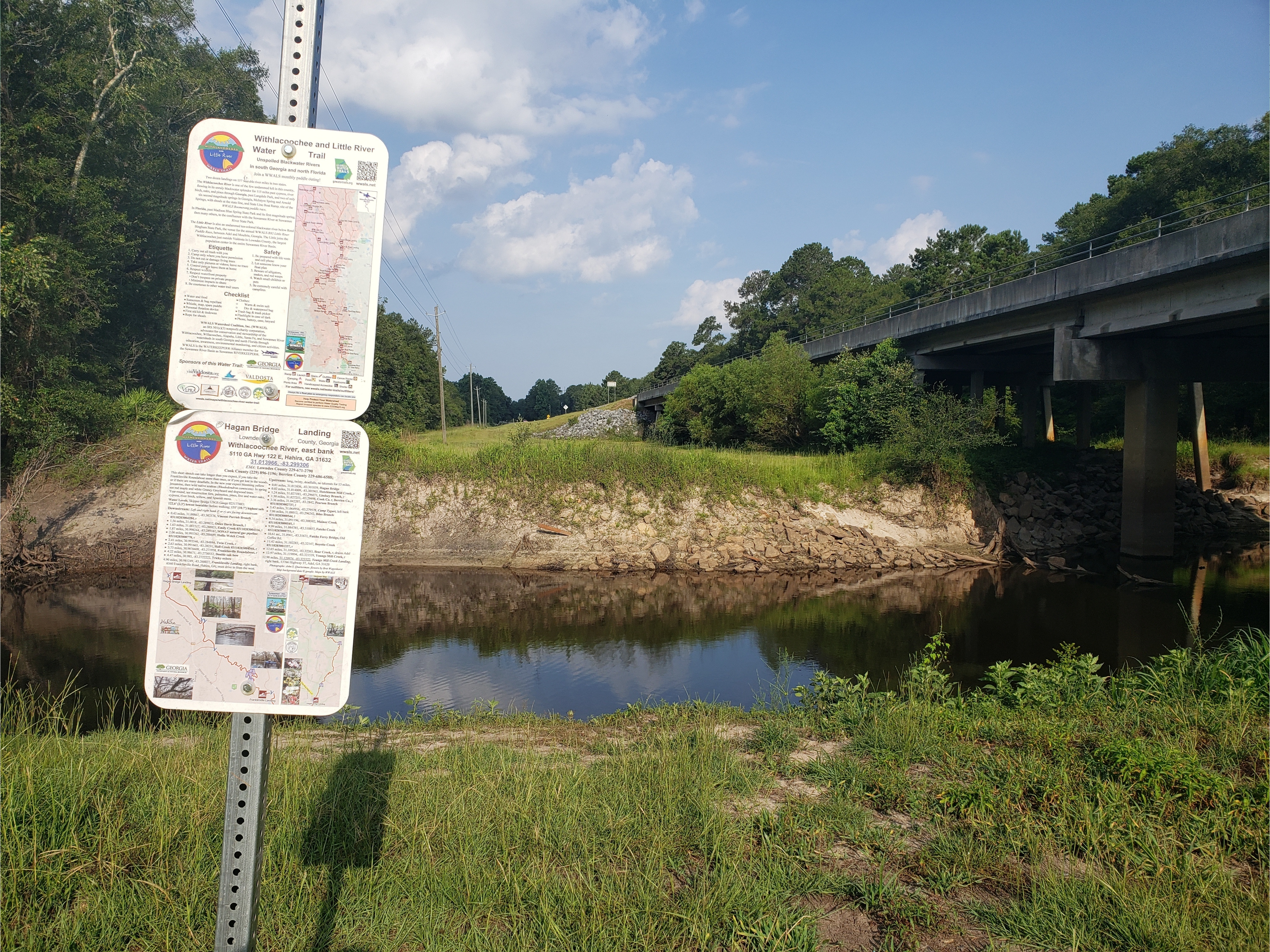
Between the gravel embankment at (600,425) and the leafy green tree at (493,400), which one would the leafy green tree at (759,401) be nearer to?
the gravel embankment at (600,425)

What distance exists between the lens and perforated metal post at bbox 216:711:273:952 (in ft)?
7.34

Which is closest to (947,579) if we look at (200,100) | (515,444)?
(515,444)

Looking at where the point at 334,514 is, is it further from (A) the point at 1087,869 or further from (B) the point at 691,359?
(B) the point at 691,359

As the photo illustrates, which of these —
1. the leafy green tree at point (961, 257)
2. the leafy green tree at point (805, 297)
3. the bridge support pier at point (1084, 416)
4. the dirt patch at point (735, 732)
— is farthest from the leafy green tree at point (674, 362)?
the dirt patch at point (735, 732)

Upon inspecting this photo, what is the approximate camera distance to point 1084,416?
32406 mm

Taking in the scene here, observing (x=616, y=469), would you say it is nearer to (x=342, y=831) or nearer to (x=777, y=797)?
(x=777, y=797)

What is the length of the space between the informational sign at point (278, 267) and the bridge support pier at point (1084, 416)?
34.9 meters

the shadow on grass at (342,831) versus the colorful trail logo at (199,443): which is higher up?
the colorful trail logo at (199,443)

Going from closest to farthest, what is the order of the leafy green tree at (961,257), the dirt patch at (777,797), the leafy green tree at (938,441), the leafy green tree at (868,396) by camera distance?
the dirt patch at (777,797) → the leafy green tree at (938,441) → the leafy green tree at (868,396) → the leafy green tree at (961,257)

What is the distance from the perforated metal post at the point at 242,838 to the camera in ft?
7.34

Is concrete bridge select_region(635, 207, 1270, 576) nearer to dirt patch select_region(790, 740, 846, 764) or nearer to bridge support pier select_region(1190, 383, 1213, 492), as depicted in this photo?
bridge support pier select_region(1190, 383, 1213, 492)

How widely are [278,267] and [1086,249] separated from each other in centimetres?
4779

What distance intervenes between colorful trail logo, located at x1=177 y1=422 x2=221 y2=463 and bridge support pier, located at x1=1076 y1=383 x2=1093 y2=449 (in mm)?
35191

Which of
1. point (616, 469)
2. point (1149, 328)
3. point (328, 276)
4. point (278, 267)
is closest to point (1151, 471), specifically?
point (1149, 328)
